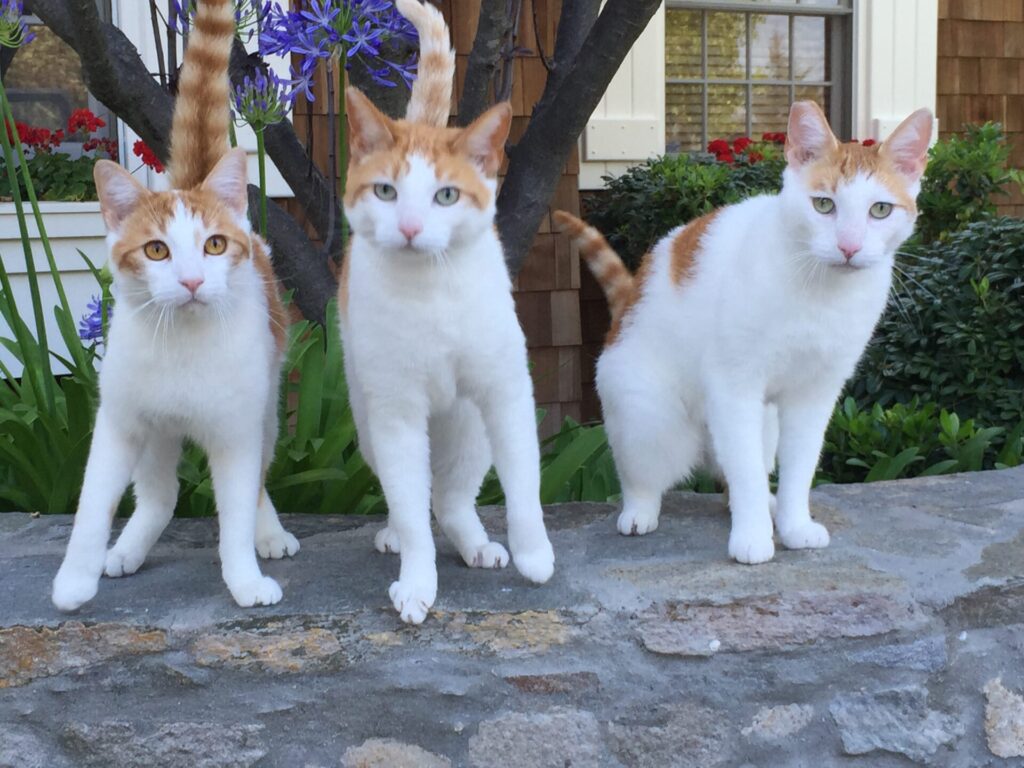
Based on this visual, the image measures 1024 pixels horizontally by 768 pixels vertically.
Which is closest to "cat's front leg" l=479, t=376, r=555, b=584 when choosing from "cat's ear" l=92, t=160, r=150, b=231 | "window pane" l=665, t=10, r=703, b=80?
"cat's ear" l=92, t=160, r=150, b=231

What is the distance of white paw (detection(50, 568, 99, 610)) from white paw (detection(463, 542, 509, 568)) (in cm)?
78

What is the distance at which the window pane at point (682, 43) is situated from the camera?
6.01 m

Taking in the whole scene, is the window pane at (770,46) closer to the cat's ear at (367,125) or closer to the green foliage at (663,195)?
the green foliage at (663,195)

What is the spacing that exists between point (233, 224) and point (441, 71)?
0.57 meters

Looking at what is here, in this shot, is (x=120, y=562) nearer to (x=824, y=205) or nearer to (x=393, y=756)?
(x=393, y=756)

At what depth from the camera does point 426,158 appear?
6.04 ft

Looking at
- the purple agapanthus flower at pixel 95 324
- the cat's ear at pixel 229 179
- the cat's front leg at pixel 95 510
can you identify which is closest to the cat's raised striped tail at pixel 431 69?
the cat's ear at pixel 229 179

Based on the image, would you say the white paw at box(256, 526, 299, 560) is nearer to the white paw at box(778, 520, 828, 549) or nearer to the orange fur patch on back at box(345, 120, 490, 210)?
the orange fur patch on back at box(345, 120, 490, 210)

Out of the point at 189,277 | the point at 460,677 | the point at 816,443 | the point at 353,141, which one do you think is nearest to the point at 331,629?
the point at 460,677

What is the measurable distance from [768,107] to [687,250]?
13.9 feet

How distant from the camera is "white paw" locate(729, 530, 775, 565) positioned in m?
2.29

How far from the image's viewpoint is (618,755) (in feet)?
6.91

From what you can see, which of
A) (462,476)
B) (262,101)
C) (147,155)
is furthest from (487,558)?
(147,155)

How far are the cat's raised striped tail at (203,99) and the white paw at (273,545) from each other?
821mm
